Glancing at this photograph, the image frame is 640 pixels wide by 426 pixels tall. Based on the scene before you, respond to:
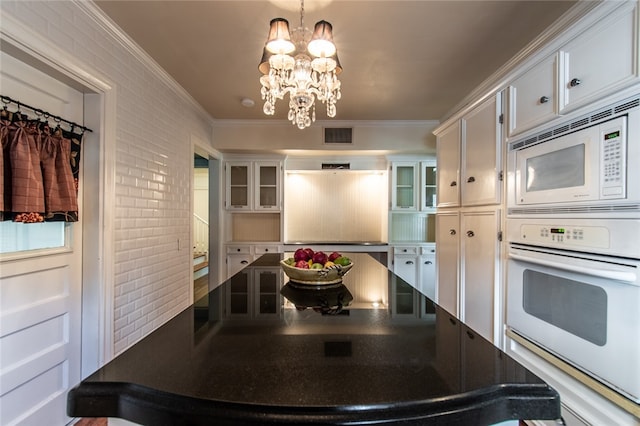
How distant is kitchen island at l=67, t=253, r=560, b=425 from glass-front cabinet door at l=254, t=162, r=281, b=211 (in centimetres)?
312

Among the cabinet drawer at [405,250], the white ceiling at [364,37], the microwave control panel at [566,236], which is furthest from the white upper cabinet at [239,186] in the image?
the microwave control panel at [566,236]

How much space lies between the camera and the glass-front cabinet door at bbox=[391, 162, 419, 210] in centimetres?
390

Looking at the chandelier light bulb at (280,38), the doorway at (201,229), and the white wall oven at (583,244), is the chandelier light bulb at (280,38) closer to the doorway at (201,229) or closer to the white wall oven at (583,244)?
the white wall oven at (583,244)

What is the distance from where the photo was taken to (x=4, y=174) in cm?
124

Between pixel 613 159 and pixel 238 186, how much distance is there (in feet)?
12.2

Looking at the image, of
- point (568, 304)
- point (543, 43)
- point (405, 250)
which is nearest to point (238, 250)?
point (405, 250)

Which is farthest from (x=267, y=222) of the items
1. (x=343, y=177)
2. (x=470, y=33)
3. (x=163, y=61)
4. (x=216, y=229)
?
(x=470, y=33)

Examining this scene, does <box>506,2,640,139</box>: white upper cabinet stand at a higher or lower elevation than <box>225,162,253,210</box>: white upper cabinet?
higher

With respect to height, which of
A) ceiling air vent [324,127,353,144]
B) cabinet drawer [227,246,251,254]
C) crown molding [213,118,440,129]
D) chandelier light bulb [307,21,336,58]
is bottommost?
cabinet drawer [227,246,251,254]

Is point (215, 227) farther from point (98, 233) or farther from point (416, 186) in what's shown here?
point (416, 186)

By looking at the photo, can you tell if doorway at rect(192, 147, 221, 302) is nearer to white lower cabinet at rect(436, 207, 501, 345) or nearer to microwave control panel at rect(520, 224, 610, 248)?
white lower cabinet at rect(436, 207, 501, 345)

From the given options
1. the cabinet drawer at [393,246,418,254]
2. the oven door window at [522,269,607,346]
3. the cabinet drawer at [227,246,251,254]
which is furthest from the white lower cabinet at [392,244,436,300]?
the oven door window at [522,269,607,346]

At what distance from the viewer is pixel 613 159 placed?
3.56ft

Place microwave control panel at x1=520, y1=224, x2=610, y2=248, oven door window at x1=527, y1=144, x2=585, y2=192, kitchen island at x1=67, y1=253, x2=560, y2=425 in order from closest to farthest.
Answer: kitchen island at x1=67, y1=253, x2=560, y2=425, microwave control panel at x1=520, y1=224, x2=610, y2=248, oven door window at x1=527, y1=144, x2=585, y2=192
